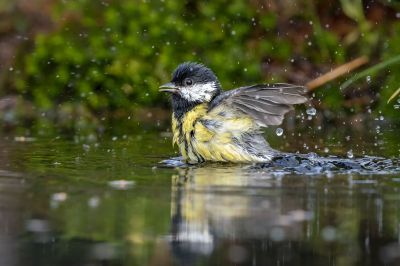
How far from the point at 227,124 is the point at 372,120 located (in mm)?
3296

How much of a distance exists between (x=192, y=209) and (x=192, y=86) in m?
2.62

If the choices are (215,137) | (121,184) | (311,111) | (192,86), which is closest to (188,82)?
(192,86)

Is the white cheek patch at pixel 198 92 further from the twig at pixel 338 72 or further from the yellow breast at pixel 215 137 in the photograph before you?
the twig at pixel 338 72

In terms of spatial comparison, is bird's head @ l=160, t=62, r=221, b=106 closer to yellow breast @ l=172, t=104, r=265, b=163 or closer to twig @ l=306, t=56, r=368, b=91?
yellow breast @ l=172, t=104, r=265, b=163

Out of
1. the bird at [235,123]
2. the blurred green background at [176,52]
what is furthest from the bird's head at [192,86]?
the blurred green background at [176,52]

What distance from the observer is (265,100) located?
7992 mm

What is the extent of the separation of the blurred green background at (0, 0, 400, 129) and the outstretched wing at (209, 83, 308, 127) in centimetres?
327

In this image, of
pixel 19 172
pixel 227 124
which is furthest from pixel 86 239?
pixel 227 124

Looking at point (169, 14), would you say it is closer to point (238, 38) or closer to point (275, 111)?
point (238, 38)

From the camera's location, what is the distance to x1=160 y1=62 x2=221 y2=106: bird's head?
8438 mm

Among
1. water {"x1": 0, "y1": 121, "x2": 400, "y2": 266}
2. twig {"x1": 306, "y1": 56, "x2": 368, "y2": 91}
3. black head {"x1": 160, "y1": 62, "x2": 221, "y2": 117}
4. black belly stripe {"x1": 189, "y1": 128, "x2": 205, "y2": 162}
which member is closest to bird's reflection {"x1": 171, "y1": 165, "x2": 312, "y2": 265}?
water {"x1": 0, "y1": 121, "x2": 400, "y2": 266}

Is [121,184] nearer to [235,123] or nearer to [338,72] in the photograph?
[235,123]

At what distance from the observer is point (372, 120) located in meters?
11.0

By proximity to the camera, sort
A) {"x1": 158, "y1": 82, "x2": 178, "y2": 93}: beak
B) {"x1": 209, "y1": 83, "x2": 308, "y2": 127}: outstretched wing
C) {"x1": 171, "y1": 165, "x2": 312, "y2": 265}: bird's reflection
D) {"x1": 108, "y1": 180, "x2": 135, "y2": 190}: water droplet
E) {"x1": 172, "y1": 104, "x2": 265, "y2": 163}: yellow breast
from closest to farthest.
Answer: {"x1": 171, "y1": 165, "x2": 312, "y2": 265}: bird's reflection < {"x1": 108, "y1": 180, "x2": 135, "y2": 190}: water droplet < {"x1": 209, "y1": 83, "x2": 308, "y2": 127}: outstretched wing < {"x1": 172, "y1": 104, "x2": 265, "y2": 163}: yellow breast < {"x1": 158, "y1": 82, "x2": 178, "y2": 93}: beak
